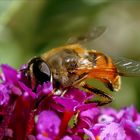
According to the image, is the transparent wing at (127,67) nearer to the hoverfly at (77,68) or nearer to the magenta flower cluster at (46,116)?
the hoverfly at (77,68)

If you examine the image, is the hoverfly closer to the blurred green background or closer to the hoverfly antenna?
the hoverfly antenna

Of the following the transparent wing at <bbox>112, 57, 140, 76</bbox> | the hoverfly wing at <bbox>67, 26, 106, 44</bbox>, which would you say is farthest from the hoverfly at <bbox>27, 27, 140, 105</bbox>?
the hoverfly wing at <bbox>67, 26, 106, 44</bbox>

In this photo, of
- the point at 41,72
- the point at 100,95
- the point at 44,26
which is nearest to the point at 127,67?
the point at 100,95

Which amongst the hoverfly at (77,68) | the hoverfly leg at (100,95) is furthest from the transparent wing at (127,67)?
the hoverfly leg at (100,95)

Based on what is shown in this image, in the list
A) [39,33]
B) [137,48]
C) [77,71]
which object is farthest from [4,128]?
[137,48]

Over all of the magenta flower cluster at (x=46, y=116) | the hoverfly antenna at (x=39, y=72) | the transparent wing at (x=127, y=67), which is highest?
the hoverfly antenna at (x=39, y=72)

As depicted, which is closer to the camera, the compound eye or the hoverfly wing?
the compound eye

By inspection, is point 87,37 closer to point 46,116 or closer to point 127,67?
point 127,67

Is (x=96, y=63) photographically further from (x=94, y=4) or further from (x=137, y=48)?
(x=137, y=48)
